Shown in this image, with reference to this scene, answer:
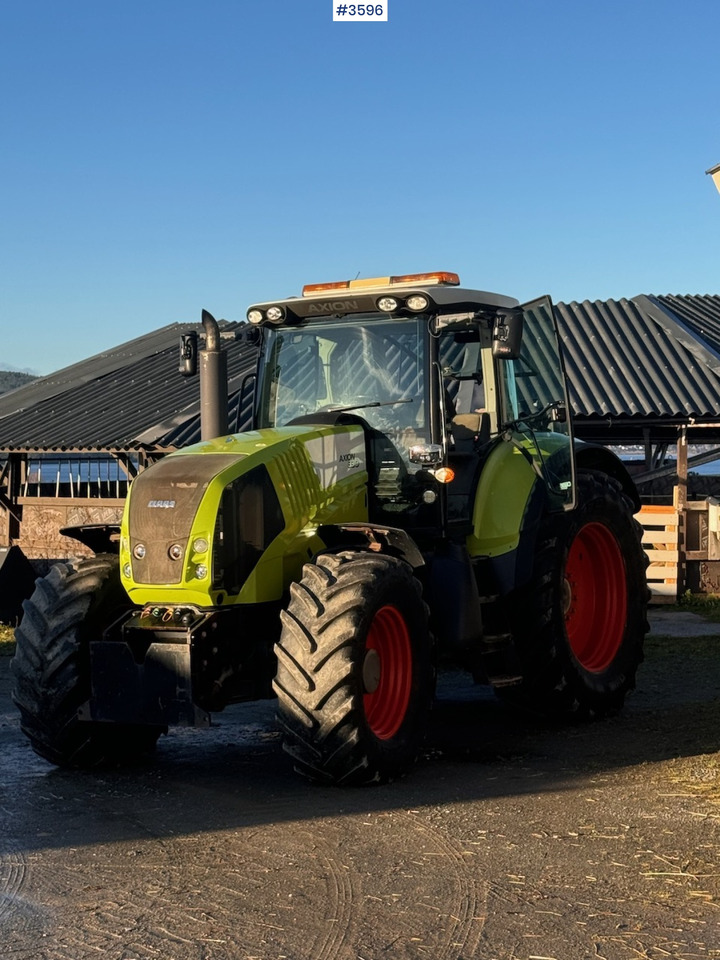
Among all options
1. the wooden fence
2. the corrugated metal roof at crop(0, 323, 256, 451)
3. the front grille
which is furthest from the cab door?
the corrugated metal roof at crop(0, 323, 256, 451)

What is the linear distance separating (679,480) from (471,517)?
10166 millimetres

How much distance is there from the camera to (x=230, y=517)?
7051 millimetres

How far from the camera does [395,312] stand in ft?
26.0

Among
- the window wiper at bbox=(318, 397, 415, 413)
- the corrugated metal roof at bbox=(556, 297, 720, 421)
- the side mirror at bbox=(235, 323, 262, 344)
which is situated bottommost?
the window wiper at bbox=(318, 397, 415, 413)

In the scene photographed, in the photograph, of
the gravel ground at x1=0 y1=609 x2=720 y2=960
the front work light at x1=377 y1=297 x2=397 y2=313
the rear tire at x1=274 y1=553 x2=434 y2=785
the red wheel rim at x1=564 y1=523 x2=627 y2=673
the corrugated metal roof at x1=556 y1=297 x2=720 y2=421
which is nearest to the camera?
the gravel ground at x1=0 y1=609 x2=720 y2=960

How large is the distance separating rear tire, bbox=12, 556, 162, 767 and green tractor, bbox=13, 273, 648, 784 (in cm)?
1

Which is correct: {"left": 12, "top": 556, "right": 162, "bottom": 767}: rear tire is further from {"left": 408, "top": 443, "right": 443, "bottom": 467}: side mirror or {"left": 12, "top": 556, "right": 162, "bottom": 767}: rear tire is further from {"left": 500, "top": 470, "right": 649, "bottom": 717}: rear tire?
{"left": 500, "top": 470, "right": 649, "bottom": 717}: rear tire

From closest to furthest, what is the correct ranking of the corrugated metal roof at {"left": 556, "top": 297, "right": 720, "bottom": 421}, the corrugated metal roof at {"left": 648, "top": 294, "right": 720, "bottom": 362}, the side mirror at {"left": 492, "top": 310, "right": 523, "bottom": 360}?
the side mirror at {"left": 492, "top": 310, "right": 523, "bottom": 360} < the corrugated metal roof at {"left": 556, "top": 297, "right": 720, "bottom": 421} < the corrugated metal roof at {"left": 648, "top": 294, "right": 720, "bottom": 362}

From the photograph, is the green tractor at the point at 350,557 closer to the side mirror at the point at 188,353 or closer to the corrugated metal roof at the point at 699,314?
the side mirror at the point at 188,353

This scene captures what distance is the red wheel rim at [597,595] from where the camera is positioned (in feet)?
30.2

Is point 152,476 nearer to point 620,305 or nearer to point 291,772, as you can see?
point 291,772

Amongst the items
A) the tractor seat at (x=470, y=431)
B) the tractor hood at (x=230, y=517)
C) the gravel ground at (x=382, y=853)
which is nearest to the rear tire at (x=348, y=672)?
the gravel ground at (x=382, y=853)

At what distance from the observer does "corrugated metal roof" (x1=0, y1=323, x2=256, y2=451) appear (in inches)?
763

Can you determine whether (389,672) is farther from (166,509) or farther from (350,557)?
(166,509)
